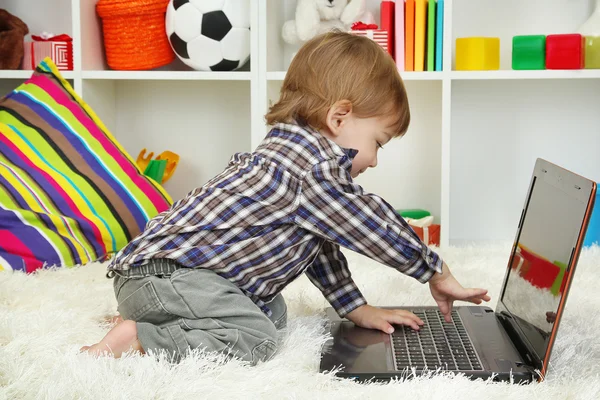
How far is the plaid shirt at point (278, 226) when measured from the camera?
3.44 ft

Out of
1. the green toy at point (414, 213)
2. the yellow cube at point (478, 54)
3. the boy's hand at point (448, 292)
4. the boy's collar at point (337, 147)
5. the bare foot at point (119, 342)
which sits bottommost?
the green toy at point (414, 213)

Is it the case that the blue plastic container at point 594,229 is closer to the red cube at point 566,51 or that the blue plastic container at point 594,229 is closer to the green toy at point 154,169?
the red cube at point 566,51

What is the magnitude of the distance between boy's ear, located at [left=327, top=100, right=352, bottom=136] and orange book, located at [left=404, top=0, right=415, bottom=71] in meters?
0.88

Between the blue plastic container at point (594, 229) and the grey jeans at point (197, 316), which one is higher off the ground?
the grey jeans at point (197, 316)

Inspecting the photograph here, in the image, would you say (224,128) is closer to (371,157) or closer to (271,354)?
(371,157)

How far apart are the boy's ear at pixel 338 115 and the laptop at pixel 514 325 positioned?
299 mm

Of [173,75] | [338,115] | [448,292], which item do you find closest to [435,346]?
[448,292]

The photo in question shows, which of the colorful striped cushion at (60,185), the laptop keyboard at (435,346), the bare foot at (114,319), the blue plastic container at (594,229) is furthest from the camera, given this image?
the blue plastic container at (594,229)

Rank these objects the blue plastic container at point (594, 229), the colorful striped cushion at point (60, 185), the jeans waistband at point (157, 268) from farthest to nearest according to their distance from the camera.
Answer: the blue plastic container at point (594, 229), the colorful striped cushion at point (60, 185), the jeans waistband at point (157, 268)

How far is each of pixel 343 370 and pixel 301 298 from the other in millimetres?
401

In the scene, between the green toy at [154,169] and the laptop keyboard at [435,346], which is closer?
the laptop keyboard at [435,346]

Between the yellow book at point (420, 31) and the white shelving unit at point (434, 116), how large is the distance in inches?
7.1

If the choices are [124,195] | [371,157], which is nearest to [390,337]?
[371,157]

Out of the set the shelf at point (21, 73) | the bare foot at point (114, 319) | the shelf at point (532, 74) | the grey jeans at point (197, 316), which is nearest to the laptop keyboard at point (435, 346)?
the grey jeans at point (197, 316)
